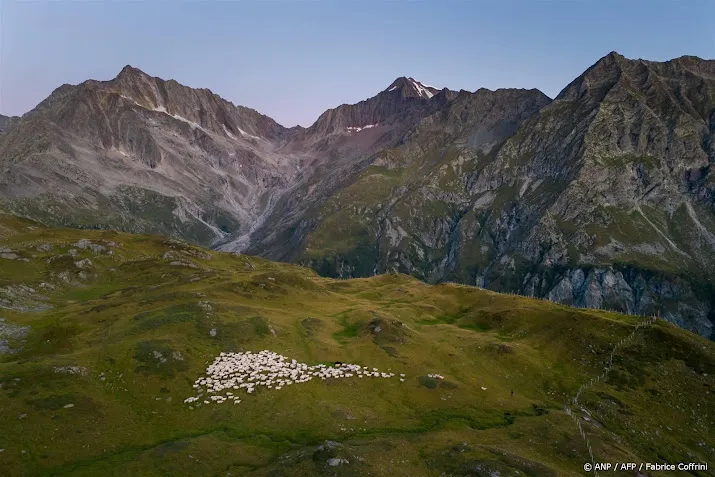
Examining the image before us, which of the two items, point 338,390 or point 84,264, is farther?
point 84,264

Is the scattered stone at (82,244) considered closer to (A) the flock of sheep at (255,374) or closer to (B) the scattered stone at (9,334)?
(B) the scattered stone at (9,334)

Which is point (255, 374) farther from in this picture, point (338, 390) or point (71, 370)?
point (71, 370)

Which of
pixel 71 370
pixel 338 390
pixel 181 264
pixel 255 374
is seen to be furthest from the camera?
pixel 181 264

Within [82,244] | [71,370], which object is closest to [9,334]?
[71,370]

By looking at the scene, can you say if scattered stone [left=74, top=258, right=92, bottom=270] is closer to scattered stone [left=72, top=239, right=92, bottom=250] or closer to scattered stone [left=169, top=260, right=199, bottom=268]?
scattered stone [left=72, top=239, right=92, bottom=250]

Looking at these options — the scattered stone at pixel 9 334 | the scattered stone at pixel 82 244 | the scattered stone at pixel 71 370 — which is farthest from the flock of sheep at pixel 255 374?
the scattered stone at pixel 82 244
